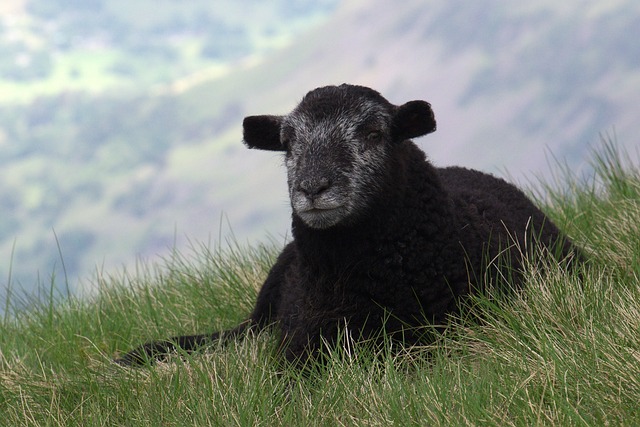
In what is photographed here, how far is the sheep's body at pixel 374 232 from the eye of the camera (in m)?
6.35

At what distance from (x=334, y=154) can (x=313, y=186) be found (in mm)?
365

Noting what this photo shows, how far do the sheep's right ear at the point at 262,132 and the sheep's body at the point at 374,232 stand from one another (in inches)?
9.1

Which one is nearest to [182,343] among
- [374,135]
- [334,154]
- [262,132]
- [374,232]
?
[262,132]

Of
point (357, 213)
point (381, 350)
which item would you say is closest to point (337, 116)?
point (357, 213)

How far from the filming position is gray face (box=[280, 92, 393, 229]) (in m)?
6.10

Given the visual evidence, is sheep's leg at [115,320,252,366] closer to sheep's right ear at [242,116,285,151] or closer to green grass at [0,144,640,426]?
green grass at [0,144,640,426]

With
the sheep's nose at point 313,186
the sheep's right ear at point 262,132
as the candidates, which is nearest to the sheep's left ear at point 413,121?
the sheep's nose at point 313,186

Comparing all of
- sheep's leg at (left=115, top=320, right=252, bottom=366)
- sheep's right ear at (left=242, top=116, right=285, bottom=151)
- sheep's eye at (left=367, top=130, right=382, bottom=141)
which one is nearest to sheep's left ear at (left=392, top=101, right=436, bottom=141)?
sheep's eye at (left=367, top=130, right=382, bottom=141)

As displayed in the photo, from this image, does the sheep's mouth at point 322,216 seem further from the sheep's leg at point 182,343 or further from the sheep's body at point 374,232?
the sheep's leg at point 182,343

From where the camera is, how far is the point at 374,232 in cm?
640

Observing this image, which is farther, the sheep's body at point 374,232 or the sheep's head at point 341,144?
the sheep's body at point 374,232

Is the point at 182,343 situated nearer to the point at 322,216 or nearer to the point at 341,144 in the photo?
the point at 322,216

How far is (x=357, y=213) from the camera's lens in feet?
20.5

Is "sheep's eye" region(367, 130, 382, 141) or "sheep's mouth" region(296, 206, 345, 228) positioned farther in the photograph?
"sheep's eye" region(367, 130, 382, 141)
